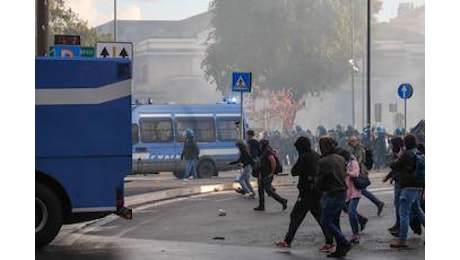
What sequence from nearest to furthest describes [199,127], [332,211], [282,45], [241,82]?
[332,211]
[241,82]
[199,127]
[282,45]

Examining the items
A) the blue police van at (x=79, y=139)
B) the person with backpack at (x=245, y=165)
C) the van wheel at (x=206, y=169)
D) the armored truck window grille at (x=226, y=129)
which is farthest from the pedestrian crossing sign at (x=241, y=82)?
the blue police van at (x=79, y=139)

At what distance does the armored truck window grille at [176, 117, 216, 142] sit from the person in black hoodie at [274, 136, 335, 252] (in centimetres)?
1632

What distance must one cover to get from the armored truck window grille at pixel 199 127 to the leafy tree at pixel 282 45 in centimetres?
3107

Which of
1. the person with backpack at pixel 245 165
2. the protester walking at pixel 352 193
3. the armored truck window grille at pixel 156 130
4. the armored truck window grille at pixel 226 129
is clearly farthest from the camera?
the armored truck window grille at pixel 226 129

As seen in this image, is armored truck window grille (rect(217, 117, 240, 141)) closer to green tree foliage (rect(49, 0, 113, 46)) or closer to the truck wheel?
green tree foliage (rect(49, 0, 113, 46))

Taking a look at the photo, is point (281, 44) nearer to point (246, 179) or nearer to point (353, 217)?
point (246, 179)

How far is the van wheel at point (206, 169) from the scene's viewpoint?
2694 cm

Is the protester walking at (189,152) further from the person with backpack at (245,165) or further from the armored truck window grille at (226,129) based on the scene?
the person with backpack at (245,165)

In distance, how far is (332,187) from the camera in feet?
33.2

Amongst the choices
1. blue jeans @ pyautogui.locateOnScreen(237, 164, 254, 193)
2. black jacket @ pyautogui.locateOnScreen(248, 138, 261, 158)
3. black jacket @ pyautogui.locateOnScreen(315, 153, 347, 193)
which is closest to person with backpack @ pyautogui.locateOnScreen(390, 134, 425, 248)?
black jacket @ pyautogui.locateOnScreen(315, 153, 347, 193)

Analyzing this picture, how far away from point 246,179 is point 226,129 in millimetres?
9353

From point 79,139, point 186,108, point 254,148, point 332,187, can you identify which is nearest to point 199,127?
point 186,108

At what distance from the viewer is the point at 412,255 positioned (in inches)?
411
